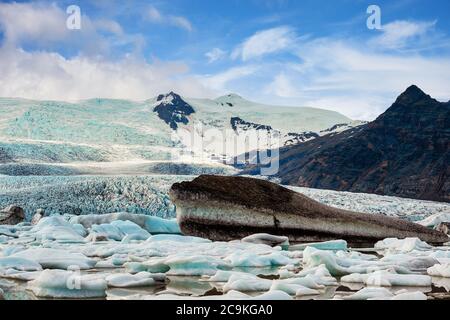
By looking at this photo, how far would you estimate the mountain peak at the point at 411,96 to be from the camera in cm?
5619

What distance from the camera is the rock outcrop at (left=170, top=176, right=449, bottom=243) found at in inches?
413

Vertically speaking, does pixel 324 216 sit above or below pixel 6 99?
below

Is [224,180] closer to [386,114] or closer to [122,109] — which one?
[386,114]

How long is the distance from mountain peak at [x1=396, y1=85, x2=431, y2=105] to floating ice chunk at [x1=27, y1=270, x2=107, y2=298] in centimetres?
5463

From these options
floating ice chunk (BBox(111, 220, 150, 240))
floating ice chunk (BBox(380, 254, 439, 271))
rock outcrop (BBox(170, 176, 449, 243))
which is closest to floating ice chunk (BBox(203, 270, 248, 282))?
floating ice chunk (BBox(380, 254, 439, 271))

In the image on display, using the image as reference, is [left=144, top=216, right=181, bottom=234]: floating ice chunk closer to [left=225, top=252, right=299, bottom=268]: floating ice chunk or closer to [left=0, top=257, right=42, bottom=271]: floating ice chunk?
[left=225, top=252, right=299, bottom=268]: floating ice chunk

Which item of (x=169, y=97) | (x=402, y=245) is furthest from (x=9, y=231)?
(x=169, y=97)

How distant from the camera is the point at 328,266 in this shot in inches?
252

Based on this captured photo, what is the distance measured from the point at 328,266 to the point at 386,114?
51.4 metres

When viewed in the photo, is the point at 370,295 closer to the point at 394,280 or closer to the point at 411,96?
the point at 394,280

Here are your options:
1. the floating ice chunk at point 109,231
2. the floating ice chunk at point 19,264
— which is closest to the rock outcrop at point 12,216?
the floating ice chunk at point 109,231

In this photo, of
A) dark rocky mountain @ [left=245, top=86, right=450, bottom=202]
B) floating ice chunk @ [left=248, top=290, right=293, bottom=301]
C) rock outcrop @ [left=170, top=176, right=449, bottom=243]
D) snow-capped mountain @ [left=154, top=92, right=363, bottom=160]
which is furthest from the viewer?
snow-capped mountain @ [left=154, top=92, right=363, bottom=160]

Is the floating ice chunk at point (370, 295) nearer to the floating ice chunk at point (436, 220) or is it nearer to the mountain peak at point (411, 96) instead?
the floating ice chunk at point (436, 220)

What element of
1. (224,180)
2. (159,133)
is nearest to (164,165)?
(159,133)
